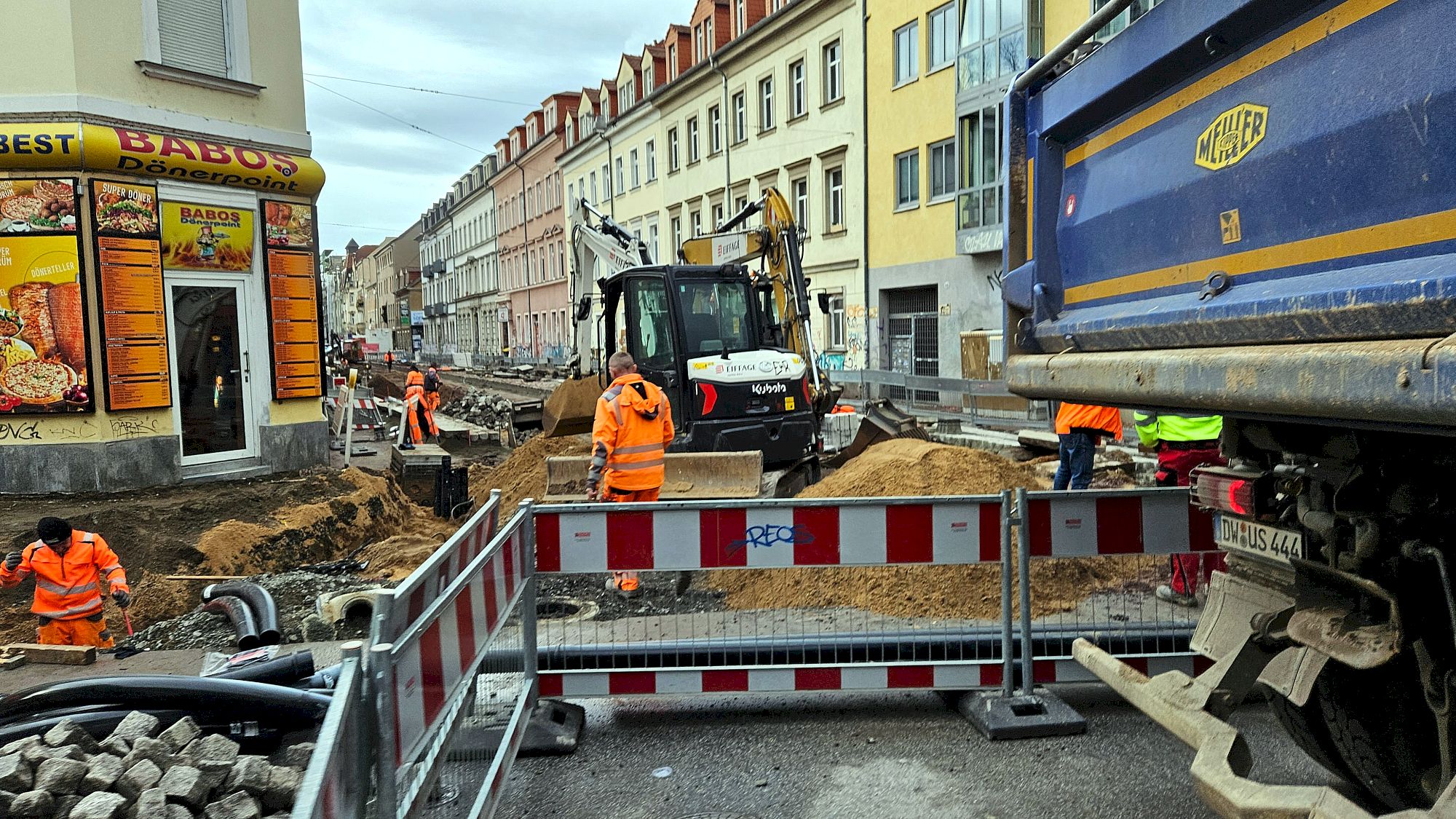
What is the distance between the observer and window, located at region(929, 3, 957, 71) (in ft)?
73.4

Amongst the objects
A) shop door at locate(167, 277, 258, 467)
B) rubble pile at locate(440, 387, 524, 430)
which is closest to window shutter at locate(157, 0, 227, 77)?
shop door at locate(167, 277, 258, 467)

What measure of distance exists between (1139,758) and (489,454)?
13528mm

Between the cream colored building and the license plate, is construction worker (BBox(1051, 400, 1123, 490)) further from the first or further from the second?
the cream colored building

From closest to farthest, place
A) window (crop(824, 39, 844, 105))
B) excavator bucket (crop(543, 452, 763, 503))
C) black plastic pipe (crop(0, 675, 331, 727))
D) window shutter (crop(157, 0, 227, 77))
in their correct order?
black plastic pipe (crop(0, 675, 331, 727)) → excavator bucket (crop(543, 452, 763, 503)) → window shutter (crop(157, 0, 227, 77)) → window (crop(824, 39, 844, 105))

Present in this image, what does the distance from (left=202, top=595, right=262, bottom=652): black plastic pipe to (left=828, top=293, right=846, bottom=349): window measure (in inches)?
862

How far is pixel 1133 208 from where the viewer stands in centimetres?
330

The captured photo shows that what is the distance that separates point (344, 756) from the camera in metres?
1.91

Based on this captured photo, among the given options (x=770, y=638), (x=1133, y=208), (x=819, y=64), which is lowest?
(x=770, y=638)

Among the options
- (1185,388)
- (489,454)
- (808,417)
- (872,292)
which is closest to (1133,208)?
(1185,388)

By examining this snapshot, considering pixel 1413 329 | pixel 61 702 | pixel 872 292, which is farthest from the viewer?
pixel 872 292

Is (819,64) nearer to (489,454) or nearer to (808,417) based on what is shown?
(489,454)

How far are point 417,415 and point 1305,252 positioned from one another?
16.6 m

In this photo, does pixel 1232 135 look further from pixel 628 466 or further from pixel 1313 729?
pixel 628 466

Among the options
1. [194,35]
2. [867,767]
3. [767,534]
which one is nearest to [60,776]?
[767,534]
